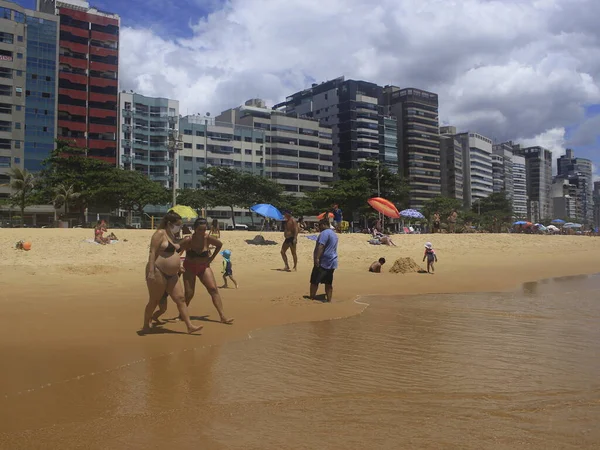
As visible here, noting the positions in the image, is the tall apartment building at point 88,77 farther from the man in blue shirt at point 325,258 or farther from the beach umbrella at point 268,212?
the man in blue shirt at point 325,258

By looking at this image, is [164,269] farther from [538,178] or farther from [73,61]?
[538,178]

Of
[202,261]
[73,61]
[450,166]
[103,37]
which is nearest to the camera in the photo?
[202,261]

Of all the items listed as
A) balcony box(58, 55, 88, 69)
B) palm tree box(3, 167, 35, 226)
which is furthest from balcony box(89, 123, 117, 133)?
palm tree box(3, 167, 35, 226)

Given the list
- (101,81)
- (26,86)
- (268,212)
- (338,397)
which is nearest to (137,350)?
(338,397)

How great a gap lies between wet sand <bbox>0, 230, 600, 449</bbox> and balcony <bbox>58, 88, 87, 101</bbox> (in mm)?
Result: 64363

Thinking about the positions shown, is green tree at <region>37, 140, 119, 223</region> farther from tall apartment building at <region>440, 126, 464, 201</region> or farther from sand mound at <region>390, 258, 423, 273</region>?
tall apartment building at <region>440, 126, 464, 201</region>

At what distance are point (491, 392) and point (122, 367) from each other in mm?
3414

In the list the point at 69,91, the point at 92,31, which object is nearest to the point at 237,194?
the point at 69,91

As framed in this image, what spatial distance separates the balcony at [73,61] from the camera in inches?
2852

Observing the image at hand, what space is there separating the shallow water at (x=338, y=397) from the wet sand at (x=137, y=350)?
21 millimetres

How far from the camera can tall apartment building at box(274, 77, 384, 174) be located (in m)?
98.2

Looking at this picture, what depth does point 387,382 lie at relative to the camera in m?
4.54

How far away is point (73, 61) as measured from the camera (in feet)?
240

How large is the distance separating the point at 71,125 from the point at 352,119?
5066 centimetres
